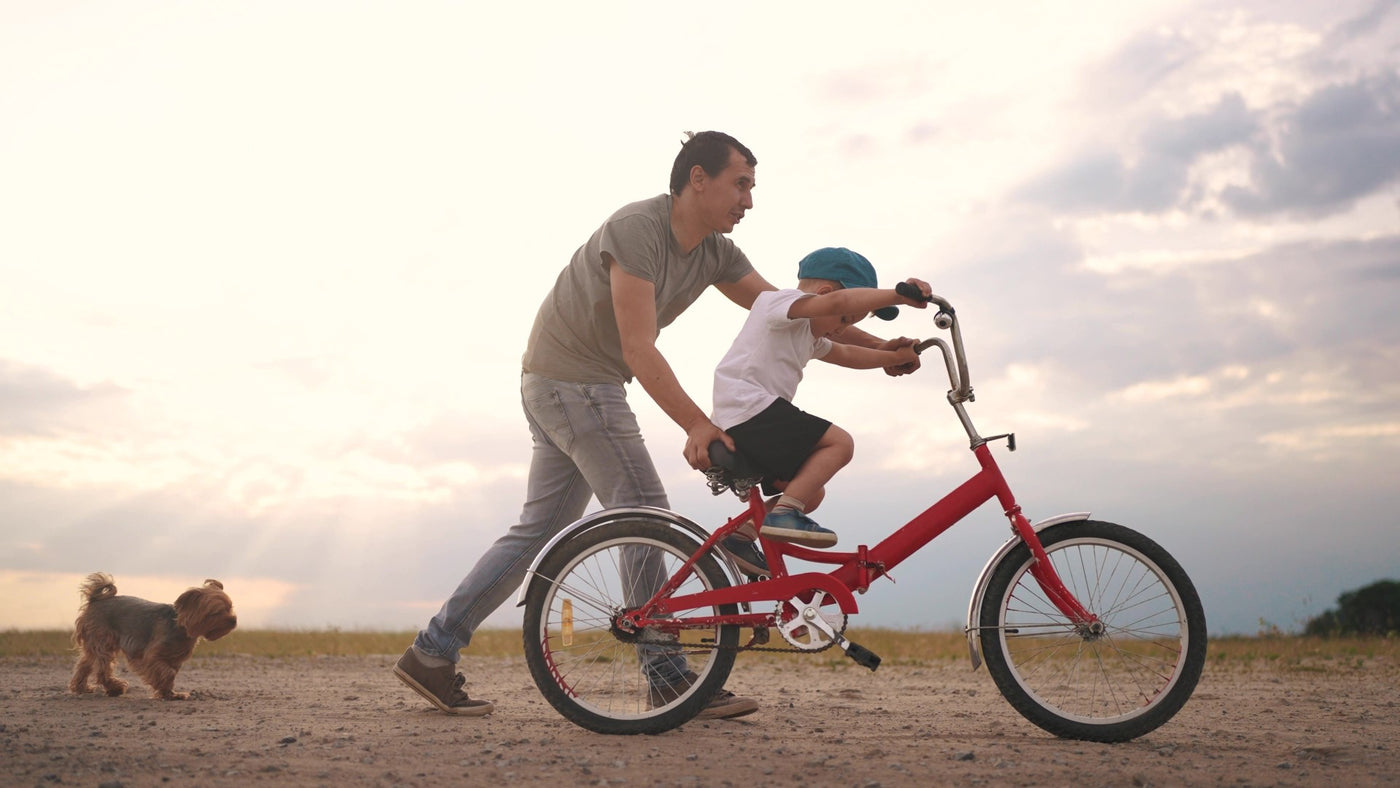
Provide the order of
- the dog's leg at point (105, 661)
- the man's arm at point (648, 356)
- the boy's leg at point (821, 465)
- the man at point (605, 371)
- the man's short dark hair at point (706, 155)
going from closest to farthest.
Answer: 1. the boy's leg at point (821, 465)
2. the man's arm at point (648, 356)
3. the man at point (605, 371)
4. the man's short dark hair at point (706, 155)
5. the dog's leg at point (105, 661)

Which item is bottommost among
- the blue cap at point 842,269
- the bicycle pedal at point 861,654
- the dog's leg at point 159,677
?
the dog's leg at point 159,677

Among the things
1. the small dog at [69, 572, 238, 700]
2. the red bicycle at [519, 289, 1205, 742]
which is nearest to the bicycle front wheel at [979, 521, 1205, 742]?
the red bicycle at [519, 289, 1205, 742]

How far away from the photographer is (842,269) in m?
4.66

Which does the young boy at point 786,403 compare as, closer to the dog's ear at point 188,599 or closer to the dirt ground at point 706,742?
the dirt ground at point 706,742

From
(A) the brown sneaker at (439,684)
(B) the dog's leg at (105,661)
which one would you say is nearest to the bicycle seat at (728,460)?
(A) the brown sneaker at (439,684)

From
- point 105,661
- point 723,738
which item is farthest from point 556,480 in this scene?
point 105,661

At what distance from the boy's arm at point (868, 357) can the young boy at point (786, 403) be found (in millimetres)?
475

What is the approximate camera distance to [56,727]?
520 centimetres

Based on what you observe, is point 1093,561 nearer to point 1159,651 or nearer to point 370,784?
point 1159,651

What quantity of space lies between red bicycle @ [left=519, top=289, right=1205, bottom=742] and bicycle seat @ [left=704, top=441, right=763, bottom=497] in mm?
12

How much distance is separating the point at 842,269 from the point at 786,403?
26.4 inches

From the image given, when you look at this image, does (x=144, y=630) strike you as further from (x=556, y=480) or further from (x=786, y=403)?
(x=786, y=403)

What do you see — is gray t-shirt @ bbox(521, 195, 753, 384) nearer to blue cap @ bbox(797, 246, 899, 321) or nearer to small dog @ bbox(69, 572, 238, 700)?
blue cap @ bbox(797, 246, 899, 321)

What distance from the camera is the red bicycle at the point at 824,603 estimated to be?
14.8 ft
